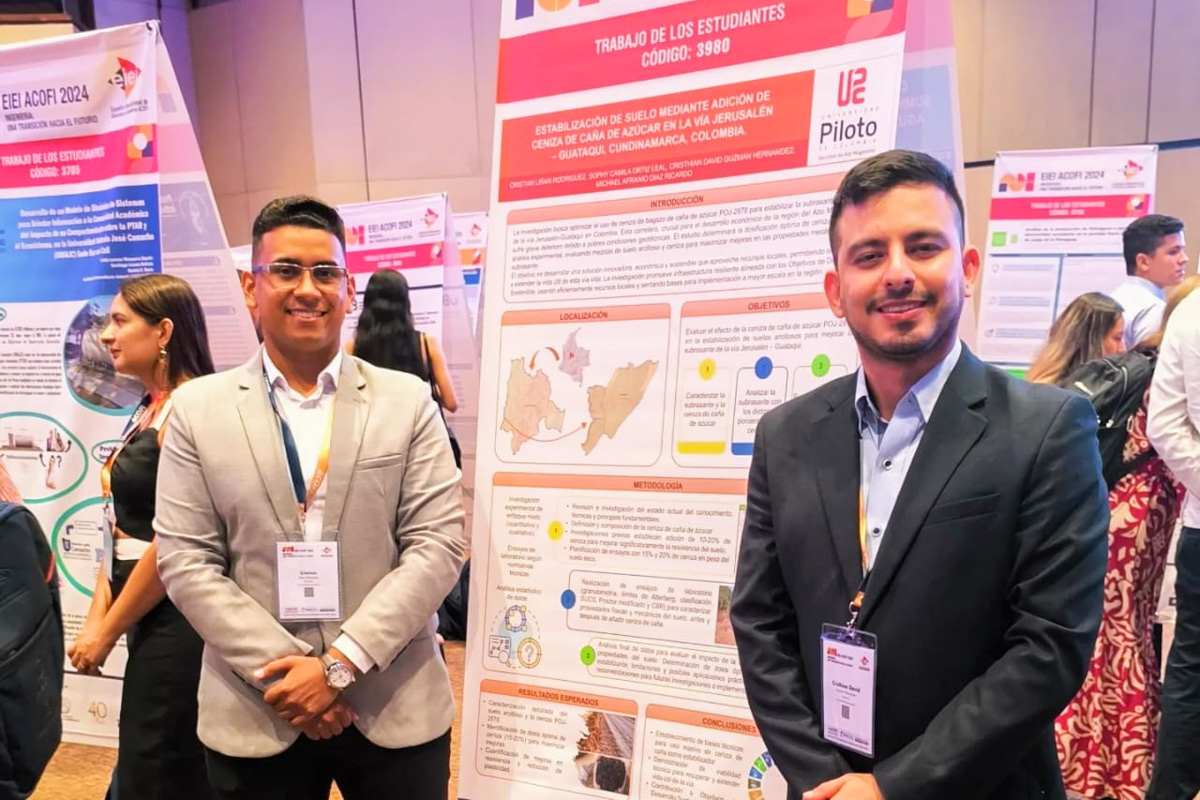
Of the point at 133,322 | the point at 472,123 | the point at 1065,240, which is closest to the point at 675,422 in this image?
the point at 133,322

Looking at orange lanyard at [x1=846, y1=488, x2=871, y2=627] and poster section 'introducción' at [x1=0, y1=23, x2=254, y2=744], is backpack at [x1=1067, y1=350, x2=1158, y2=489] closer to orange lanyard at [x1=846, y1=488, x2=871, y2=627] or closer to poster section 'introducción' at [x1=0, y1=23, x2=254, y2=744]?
orange lanyard at [x1=846, y1=488, x2=871, y2=627]

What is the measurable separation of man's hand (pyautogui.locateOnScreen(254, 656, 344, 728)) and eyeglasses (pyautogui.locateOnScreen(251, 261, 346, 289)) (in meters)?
0.73

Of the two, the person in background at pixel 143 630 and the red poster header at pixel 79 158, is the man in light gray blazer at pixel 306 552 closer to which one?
the person in background at pixel 143 630

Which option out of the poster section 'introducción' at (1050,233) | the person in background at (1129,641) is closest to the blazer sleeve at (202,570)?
the person in background at (1129,641)

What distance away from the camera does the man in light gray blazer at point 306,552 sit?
5.18ft

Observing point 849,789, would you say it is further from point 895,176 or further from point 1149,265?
point 1149,265

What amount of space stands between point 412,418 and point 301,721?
613 millimetres

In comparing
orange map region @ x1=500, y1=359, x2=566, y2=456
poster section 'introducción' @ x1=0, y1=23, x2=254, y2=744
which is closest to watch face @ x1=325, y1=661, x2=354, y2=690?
orange map region @ x1=500, y1=359, x2=566, y2=456

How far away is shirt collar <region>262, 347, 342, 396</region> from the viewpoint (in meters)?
1.71

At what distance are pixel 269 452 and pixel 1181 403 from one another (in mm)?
2402

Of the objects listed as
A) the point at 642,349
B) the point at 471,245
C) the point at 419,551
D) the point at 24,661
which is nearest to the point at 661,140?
the point at 642,349

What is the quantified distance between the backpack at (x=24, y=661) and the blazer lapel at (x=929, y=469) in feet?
3.82

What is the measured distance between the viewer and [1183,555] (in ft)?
7.79

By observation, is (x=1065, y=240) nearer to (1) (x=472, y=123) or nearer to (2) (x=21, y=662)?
(1) (x=472, y=123)
